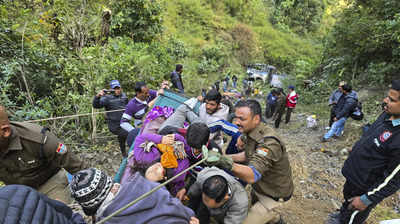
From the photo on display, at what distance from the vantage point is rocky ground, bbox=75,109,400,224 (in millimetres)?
2770

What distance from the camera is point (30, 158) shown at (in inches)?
70.6

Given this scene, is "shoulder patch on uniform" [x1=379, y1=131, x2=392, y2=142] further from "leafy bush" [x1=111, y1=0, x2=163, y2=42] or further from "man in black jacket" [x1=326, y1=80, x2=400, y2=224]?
"leafy bush" [x1=111, y1=0, x2=163, y2=42]

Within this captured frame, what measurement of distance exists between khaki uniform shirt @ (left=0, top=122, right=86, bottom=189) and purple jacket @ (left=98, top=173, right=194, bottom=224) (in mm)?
1026

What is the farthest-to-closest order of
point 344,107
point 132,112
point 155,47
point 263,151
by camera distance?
point 155,47
point 344,107
point 132,112
point 263,151

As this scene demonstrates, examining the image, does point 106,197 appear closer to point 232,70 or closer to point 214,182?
point 214,182

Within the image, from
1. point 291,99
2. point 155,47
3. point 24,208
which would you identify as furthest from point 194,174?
point 155,47

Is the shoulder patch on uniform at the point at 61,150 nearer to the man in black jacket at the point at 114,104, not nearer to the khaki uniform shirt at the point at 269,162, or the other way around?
the man in black jacket at the point at 114,104

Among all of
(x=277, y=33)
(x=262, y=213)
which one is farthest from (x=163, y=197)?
(x=277, y=33)

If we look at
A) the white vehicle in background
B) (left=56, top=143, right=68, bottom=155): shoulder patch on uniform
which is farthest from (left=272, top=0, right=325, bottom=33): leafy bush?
(left=56, top=143, right=68, bottom=155): shoulder patch on uniform

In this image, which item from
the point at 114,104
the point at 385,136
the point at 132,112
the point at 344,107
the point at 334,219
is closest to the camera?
the point at 385,136

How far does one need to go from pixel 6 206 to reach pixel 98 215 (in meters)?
0.45

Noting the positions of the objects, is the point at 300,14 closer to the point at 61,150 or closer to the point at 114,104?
the point at 114,104

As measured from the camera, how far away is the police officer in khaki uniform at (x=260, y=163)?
153cm

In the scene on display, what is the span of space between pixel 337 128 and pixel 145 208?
5.43 m
